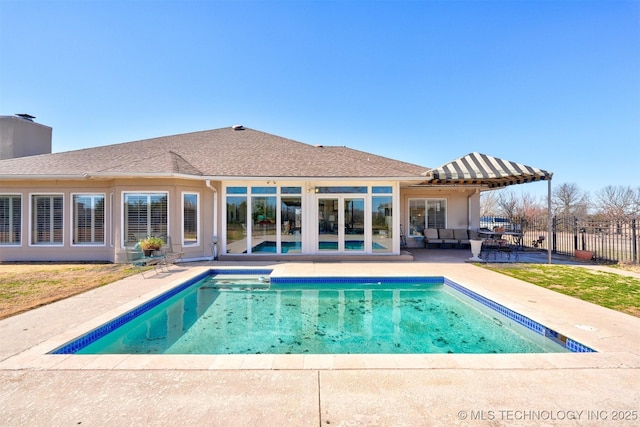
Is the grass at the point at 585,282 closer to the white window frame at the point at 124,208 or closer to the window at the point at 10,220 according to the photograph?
the white window frame at the point at 124,208

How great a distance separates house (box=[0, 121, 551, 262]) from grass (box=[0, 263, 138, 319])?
1009 millimetres

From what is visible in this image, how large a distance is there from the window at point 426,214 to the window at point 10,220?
15586mm

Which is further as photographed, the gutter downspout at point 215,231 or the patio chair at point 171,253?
the gutter downspout at point 215,231

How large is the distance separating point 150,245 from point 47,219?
4764 mm

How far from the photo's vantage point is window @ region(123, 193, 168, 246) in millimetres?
9977

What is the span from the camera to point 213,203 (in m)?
10.9

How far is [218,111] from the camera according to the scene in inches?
754

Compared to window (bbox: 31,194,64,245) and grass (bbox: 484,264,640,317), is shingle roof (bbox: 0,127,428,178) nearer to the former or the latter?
window (bbox: 31,194,64,245)

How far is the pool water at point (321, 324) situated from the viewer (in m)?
4.56

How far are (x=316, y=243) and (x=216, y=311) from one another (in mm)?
5488

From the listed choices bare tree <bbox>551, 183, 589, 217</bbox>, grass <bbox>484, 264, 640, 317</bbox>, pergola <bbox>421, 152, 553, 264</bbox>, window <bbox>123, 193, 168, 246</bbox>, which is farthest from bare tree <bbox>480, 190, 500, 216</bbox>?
window <bbox>123, 193, 168, 246</bbox>

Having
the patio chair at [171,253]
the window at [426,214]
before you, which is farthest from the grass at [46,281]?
the window at [426,214]

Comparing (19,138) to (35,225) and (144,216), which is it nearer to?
(35,225)

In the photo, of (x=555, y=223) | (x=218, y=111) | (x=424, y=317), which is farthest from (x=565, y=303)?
(x=218, y=111)
